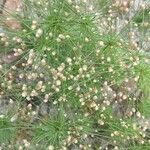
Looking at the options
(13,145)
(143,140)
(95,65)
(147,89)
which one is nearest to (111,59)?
(95,65)

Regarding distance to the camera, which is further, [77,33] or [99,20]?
[99,20]

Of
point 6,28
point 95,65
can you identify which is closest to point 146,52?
point 95,65

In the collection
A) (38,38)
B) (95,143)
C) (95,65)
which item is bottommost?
(95,143)

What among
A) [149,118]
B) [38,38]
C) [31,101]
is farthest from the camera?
[149,118]

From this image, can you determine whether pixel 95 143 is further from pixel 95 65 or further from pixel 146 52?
pixel 146 52

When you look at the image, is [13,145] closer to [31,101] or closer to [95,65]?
[31,101]

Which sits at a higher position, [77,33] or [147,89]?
[77,33]

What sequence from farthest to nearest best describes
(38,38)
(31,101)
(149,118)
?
(149,118), (31,101), (38,38)
